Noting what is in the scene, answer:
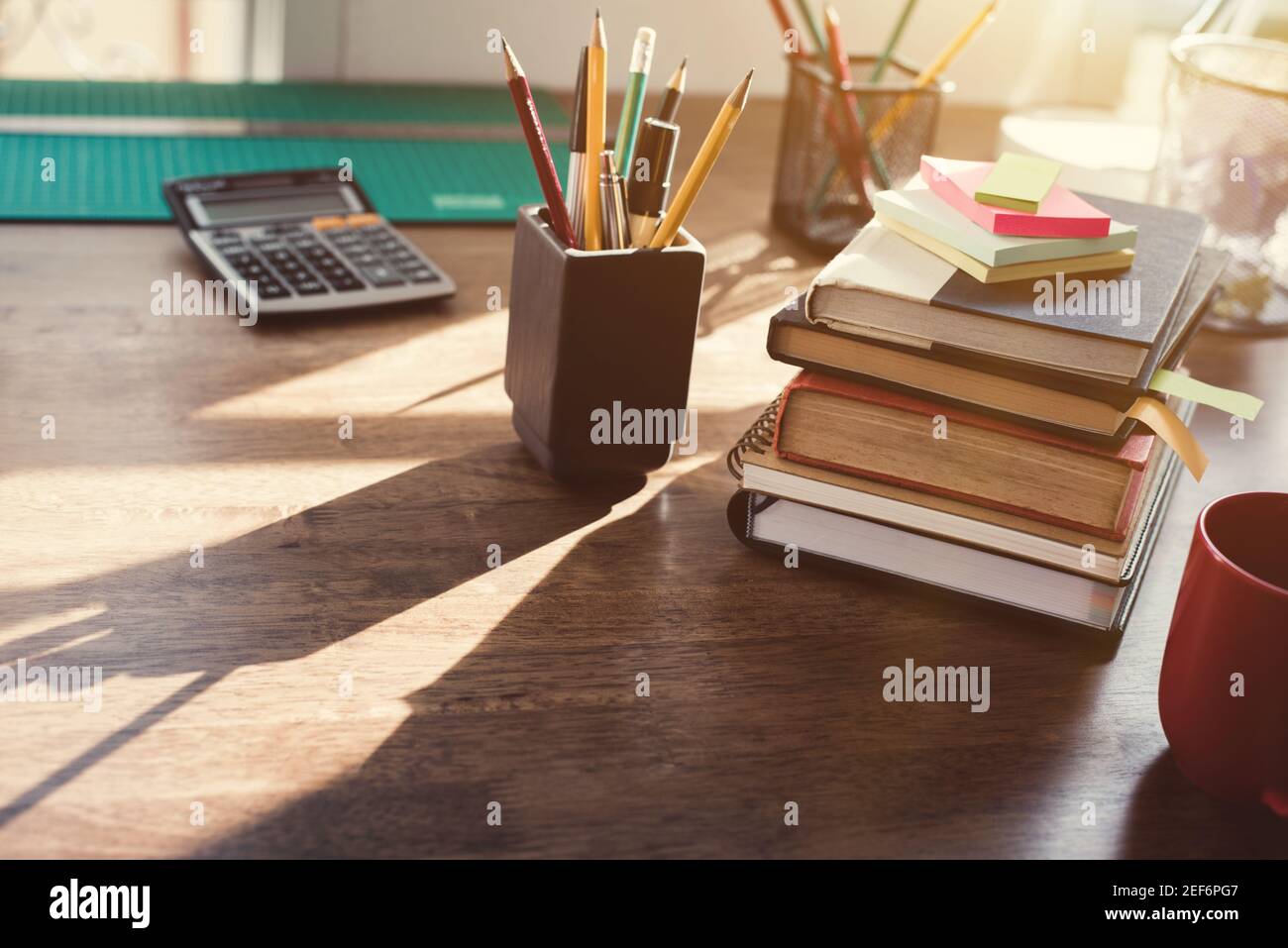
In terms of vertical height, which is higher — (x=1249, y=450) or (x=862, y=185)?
(x=862, y=185)

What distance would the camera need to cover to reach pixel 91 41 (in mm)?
3719

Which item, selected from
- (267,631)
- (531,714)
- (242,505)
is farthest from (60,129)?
(531,714)

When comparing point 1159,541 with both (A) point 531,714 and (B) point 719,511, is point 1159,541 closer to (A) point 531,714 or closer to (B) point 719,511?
(B) point 719,511

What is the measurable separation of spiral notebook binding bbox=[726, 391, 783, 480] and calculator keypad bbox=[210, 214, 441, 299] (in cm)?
34

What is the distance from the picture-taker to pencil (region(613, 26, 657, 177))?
0.74 metres

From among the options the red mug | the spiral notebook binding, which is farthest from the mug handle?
the spiral notebook binding

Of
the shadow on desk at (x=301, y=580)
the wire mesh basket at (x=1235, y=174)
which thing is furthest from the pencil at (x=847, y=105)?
the shadow on desk at (x=301, y=580)

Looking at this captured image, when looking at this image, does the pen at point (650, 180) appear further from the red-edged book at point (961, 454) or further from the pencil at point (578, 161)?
Result: the red-edged book at point (961, 454)

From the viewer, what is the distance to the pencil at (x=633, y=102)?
0.74m

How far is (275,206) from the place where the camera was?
42.4 inches

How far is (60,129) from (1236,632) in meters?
1.11

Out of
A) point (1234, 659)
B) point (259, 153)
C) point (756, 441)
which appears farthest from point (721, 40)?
point (1234, 659)

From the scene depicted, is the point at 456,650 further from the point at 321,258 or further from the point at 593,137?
the point at 321,258

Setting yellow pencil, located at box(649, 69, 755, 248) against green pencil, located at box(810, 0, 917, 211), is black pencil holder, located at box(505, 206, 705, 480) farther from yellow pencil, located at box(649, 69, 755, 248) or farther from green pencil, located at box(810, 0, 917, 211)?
green pencil, located at box(810, 0, 917, 211)
